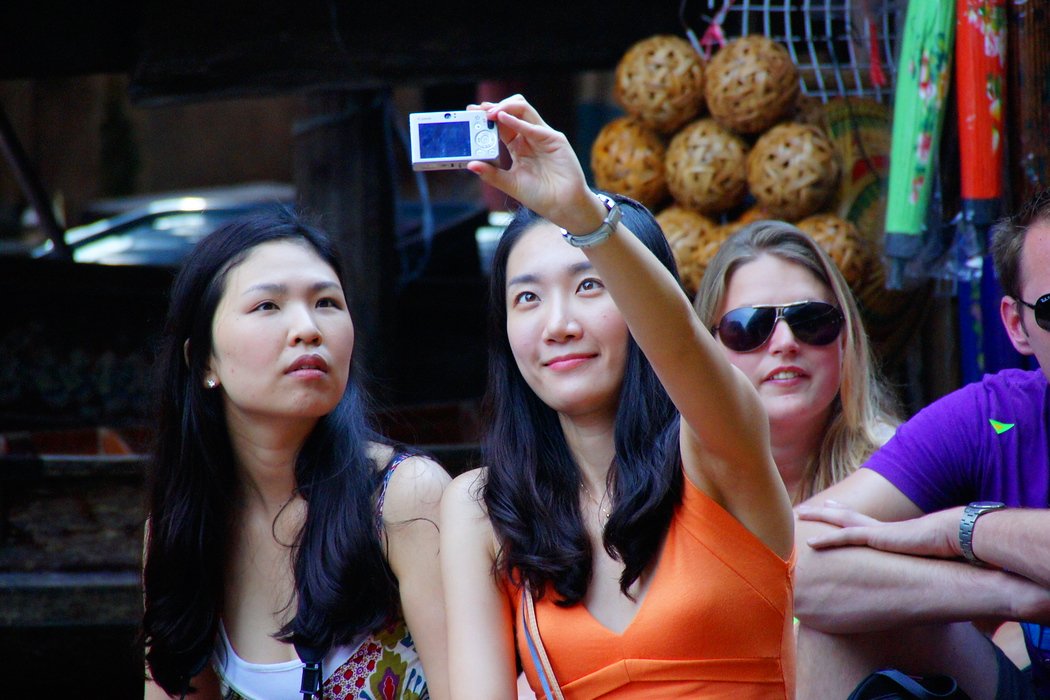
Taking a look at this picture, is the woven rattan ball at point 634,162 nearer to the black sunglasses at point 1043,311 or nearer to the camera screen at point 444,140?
the black sunglasses at point 1043,311

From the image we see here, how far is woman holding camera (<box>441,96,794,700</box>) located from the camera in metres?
1.84

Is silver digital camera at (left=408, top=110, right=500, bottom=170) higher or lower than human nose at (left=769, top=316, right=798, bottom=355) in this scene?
higher

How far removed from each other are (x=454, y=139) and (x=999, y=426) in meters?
1.35

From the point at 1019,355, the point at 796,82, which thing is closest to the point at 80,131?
the point at 796,82

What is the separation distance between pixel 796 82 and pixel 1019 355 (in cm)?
99

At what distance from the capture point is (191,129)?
13156 mm

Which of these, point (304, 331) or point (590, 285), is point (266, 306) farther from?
point (590, 285)

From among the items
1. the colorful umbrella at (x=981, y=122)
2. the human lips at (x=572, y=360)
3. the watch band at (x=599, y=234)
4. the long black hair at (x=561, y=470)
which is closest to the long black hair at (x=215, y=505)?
the long black hair at (x=561, y=470)

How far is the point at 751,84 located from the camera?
3.27 metres

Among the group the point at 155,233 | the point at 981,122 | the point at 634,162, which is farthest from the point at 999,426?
the point at 155,233

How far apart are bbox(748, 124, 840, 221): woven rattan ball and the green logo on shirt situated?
1022mm

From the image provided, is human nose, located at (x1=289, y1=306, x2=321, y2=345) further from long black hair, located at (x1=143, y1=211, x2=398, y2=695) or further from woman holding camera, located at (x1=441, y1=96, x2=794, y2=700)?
woman holding camera, located at (x1=441, y1=96, x2=794, y2=700)

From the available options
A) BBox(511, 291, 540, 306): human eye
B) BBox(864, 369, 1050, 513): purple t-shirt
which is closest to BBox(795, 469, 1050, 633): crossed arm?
BBox(864, 369, 1050, 513): purple t-shirt

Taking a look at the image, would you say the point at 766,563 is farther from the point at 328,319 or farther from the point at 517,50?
the point at 517,50
